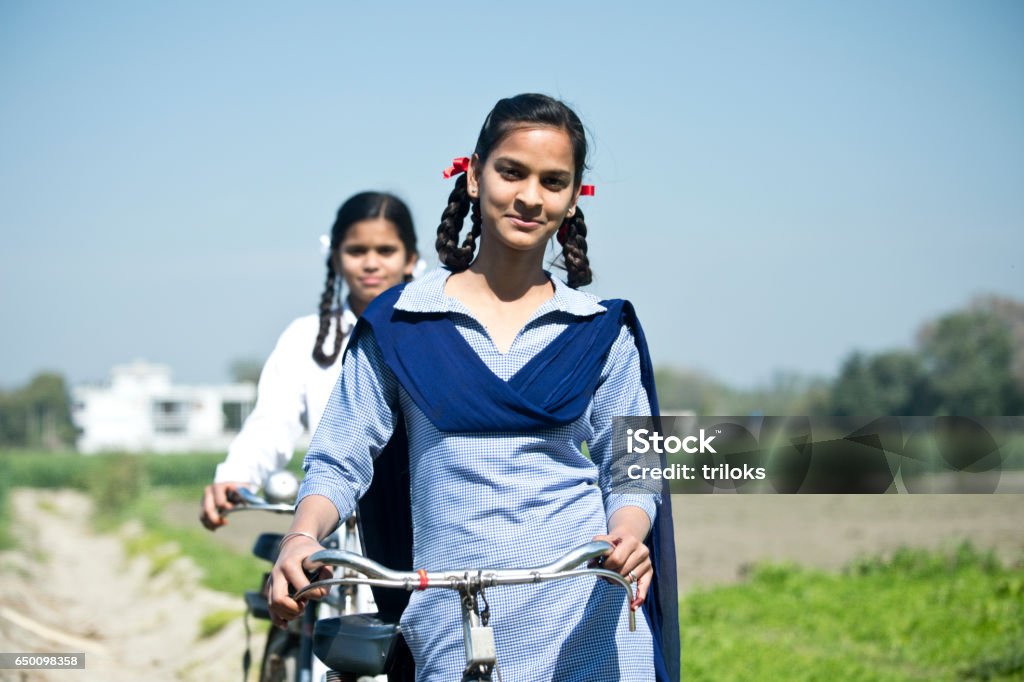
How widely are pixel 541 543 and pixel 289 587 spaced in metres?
0.50

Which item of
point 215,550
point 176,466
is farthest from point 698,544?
point 176,466

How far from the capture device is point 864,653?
7.48 meters

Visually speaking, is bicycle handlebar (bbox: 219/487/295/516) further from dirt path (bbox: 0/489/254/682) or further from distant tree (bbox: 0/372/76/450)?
distant tree (bbox: 0/372/76/450)

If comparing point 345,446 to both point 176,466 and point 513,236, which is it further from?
point 176,466

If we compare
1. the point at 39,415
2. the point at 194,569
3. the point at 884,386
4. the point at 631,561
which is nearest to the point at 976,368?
the point at 884,386

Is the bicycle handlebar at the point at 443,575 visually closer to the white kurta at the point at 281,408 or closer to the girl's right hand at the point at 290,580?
the girl's right hand at the point at 290,580

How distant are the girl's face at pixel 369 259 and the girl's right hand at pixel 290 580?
257 cm

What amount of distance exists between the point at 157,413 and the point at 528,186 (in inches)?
3520

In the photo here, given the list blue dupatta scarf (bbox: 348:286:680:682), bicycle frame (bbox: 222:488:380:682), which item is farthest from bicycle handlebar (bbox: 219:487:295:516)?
blue dupatta scarf (bbox: 348:286:680:682)

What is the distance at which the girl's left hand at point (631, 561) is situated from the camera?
95.9 inches

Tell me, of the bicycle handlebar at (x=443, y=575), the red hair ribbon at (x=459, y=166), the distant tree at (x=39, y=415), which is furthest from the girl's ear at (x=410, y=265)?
the distant tree at (x=39, y=415)

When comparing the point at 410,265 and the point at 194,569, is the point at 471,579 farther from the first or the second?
the point at 194,569

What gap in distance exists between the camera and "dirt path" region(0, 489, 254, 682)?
29.0 ft

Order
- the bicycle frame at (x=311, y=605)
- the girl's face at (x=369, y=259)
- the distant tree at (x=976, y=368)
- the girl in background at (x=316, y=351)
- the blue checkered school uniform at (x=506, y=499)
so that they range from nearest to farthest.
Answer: the blue checkered school uniform at (x=506, y=499)
the bicycle frame at (x=311, y=605)
the girl in background at (x=316, y=351)
the girl's face at (x=369, y=259)
the distant tree at (x=976, y=368)
